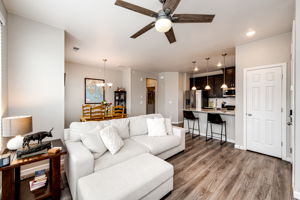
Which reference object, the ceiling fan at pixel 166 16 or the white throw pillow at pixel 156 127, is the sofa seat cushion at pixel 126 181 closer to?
the white throw pillow at pixel 156 127

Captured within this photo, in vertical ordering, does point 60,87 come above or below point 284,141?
above

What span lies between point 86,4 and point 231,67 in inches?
223

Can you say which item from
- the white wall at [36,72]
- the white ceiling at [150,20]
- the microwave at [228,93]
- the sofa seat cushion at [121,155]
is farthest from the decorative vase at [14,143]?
the microwave at [228,93]

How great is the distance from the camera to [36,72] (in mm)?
2293

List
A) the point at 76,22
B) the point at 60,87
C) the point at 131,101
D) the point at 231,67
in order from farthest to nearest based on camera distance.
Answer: the point at 131,101 < the point at 231,67 < the point at 60,87 < the point at 76,22

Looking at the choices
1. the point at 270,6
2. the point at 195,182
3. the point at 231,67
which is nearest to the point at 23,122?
the point at 195,182

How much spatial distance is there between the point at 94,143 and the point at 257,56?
13.3 ft

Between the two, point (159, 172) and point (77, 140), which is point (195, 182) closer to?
point (159, 172)

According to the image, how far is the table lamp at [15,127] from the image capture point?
1.43 m

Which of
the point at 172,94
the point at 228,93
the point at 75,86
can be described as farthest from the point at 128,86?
the point at 228,93

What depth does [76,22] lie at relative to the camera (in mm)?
2328

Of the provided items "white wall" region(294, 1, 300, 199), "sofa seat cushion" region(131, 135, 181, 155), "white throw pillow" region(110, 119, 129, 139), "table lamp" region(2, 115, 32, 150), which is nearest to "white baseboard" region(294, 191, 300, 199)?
"white wall" region(294, 1, 300, 199)

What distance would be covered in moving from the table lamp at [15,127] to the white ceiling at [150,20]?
175 centimetres

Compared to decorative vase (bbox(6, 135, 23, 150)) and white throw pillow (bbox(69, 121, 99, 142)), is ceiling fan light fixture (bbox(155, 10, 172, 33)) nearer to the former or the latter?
white throw pillow (bbox(69, 121, 99, 142))
